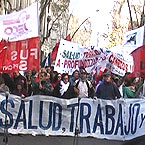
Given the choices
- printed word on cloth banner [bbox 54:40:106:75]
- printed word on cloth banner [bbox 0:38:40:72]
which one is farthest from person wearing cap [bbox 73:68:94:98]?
printed word on cloth banner [bbox 0:38:40:72]

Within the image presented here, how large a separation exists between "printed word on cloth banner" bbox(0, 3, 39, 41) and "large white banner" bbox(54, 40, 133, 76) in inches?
141

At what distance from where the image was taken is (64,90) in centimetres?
1083

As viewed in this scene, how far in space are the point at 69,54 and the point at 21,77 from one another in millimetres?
2310

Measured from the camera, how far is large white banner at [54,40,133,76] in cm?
1270

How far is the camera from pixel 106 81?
1036 centimetres

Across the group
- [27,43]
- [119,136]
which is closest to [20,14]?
[27,43]

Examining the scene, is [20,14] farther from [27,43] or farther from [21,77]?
[21,77]

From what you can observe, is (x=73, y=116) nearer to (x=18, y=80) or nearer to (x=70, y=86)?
(x=70, y=86)

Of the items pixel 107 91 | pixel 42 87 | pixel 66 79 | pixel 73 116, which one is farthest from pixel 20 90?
pixel 107 91

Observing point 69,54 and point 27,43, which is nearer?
point 27,43

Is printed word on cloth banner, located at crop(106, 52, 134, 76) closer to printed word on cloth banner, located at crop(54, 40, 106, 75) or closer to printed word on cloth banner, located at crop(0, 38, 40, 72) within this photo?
printed word on cloth banner, located at crop(54, 40, 106, 75)

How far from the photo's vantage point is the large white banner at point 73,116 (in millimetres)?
8828

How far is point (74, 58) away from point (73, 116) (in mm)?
4023

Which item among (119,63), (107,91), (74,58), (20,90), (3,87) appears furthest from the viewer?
(119,63)
